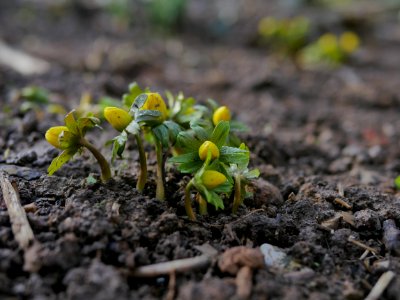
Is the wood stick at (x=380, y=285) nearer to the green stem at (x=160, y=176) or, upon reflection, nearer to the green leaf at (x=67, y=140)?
the green stem at (x=160, y=176)

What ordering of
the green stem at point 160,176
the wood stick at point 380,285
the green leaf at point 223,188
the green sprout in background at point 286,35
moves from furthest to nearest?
the green sprout in background at point 286,35 → the green stem at point 160,176 → the green leaf at point 223,188 → the wood stick at point 380,285

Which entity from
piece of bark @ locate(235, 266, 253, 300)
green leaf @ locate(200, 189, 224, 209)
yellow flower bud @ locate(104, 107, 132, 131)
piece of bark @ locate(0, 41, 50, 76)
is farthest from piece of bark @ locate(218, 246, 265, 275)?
piece of bark @ locate(0, 41, 50, 76)

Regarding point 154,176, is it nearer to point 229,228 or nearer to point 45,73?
point 229,228

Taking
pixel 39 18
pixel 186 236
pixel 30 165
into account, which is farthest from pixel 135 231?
pixel 39 18

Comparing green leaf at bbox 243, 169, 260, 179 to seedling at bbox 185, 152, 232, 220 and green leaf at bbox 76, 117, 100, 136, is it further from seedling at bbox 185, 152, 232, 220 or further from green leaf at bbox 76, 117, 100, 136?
green leaf at bbox 76, 117, 100, 136

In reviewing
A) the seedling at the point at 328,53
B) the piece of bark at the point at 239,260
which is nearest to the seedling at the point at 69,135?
the piece of bark at the point at 239,260

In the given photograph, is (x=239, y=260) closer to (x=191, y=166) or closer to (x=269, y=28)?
(x=191, y=166)
